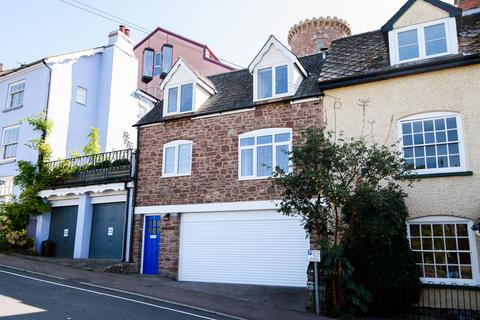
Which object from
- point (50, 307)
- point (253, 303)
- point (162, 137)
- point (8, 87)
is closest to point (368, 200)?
point (253, 303)

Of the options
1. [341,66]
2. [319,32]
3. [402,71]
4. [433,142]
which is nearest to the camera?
[433,142]

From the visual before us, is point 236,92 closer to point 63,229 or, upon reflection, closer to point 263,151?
point 263,151

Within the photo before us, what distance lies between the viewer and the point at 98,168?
19.8 metres

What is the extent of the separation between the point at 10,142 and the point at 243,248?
52.1 feet

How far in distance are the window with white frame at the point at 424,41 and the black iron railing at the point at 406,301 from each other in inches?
289

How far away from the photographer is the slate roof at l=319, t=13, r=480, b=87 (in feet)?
44.3

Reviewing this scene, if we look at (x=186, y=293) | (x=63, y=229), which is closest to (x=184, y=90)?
(x=186, y=293)

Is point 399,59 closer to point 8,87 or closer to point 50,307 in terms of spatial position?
point 50,307

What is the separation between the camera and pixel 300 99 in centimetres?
1512

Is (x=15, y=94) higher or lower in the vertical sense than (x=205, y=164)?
higher

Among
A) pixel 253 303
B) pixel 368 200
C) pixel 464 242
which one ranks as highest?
pixel 368 200

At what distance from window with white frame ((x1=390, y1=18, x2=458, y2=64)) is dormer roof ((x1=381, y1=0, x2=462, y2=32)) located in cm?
22

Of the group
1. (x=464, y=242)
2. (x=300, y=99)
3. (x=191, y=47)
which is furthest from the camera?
(x=191, y=47)

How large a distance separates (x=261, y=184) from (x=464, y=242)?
676 cm
